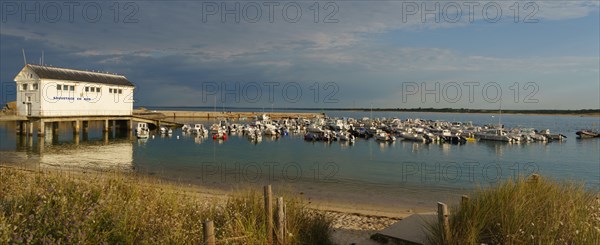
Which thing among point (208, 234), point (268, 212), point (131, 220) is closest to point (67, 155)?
point (131, 220)

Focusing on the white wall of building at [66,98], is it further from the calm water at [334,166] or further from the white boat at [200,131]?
the white boat at [200,131]

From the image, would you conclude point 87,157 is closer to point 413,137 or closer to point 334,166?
point 334,166

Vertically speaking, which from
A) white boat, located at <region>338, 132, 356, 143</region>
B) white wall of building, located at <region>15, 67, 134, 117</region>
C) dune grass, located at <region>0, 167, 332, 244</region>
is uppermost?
white wall of building, located at <region>15, 67, 134, 117</region>

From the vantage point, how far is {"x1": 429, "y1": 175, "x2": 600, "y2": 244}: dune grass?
6.38 metres

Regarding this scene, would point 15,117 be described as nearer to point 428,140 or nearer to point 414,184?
point 414,184

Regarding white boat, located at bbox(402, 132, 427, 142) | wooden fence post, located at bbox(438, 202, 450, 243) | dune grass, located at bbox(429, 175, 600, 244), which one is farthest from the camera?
white boat, located at bbox(402, 132, 427, 142)

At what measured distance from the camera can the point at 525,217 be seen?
6.87m

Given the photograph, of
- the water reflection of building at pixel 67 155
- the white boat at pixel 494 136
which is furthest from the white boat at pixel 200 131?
the white boat at pixel 494 136

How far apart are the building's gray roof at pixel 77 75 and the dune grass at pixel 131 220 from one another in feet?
135

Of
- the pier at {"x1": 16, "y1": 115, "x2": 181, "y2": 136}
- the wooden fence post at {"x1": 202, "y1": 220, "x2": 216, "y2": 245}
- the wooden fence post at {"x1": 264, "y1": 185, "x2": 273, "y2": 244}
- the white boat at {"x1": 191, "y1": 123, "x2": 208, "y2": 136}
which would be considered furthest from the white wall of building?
the wooden fence post at {"x1": 202, "y1": 220, "x2": 216, "y2": 245}

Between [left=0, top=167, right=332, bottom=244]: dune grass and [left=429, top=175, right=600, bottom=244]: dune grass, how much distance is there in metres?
2.91

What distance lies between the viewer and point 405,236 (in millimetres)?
8234

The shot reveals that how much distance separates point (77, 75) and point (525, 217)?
50.7 meters

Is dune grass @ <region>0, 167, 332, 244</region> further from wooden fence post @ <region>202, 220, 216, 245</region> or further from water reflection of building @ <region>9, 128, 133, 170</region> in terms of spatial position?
water reflection of building @ <region>9, 128, 133, 170</region>
